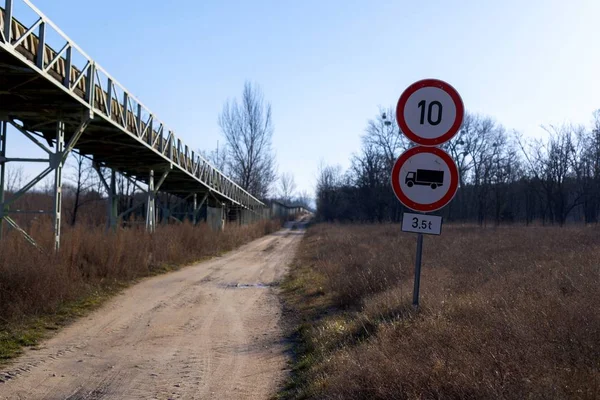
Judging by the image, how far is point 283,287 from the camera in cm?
1560

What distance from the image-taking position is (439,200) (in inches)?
262

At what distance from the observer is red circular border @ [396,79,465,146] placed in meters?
6.60

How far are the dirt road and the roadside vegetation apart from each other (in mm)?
495

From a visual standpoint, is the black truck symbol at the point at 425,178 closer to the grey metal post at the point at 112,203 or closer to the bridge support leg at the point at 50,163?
the bridge support leg at the point at 50,163

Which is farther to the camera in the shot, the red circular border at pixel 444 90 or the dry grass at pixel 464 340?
the red circular border at pixel 444 90

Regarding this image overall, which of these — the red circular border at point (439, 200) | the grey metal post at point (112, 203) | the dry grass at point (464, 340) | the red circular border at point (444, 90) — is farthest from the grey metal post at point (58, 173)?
the red circular border at point (444, 90)

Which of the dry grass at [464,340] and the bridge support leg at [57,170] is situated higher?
the bridge support leg at [57,170]

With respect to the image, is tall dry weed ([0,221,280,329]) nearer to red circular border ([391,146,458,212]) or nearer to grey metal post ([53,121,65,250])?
grey metal post ([53,121,65,250])

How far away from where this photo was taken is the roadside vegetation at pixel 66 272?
360 inches

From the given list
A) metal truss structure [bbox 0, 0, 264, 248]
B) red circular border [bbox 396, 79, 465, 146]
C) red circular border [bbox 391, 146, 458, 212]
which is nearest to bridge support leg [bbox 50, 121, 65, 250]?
metal truss structure [bbox 0, 0, 264, 248]

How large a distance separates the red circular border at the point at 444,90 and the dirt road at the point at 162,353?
10.4 feet

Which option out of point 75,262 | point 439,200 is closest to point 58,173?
point 75,262

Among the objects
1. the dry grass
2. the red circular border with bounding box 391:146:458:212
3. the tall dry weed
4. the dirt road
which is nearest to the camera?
the dry grass

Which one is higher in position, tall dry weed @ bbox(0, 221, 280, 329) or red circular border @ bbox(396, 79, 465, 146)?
red circular border @ bbox(396, 79, 465, 146)
